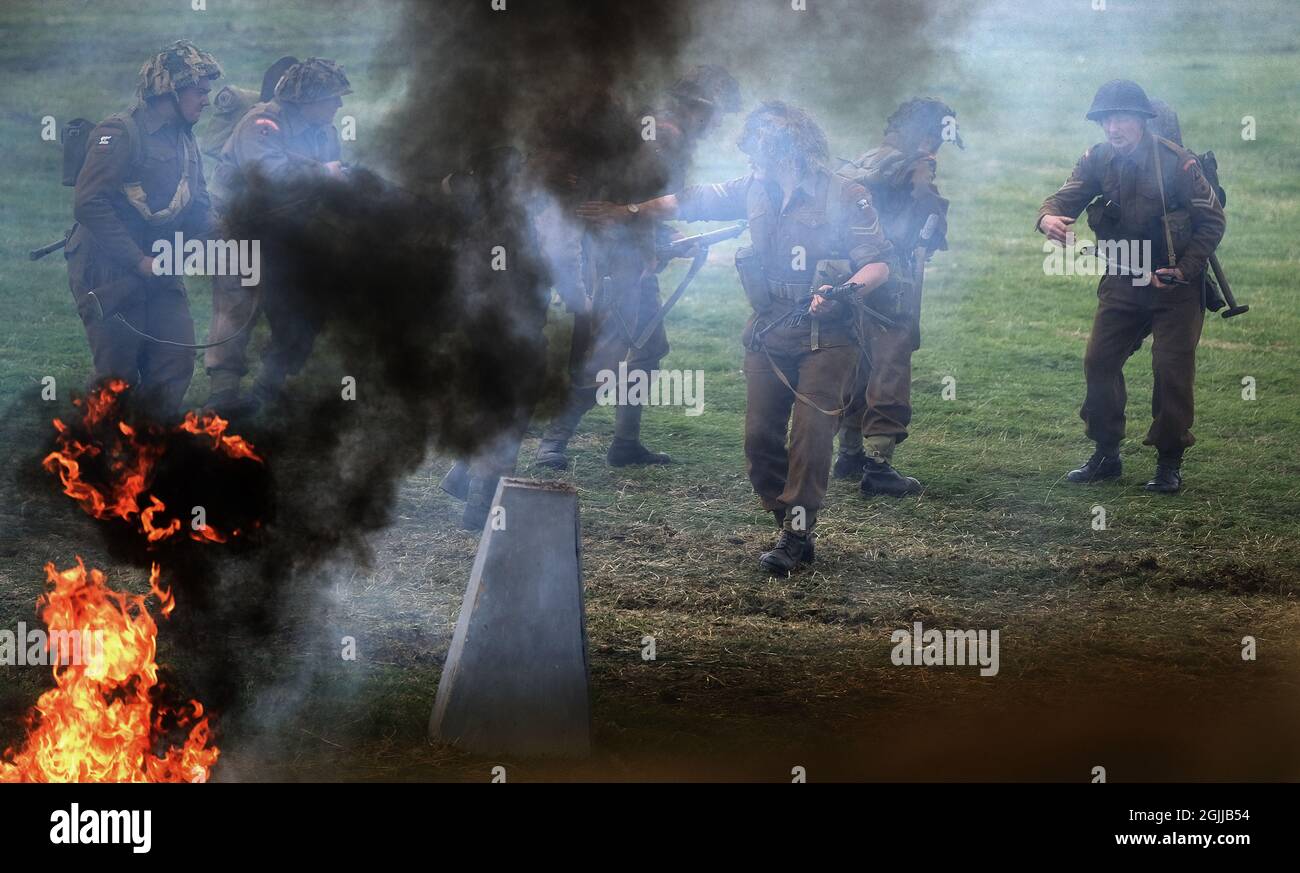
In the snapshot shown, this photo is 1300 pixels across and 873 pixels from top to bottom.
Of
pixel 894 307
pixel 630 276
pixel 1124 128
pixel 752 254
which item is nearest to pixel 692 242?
pixel 630 276

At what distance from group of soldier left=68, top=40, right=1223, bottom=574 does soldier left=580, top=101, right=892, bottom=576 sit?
1cm

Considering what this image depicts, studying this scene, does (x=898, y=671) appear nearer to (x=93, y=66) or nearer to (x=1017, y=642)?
(x=1017, y=642)

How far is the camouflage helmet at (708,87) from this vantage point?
9.53 m

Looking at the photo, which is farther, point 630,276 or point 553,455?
point 553,455

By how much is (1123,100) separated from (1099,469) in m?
2.44

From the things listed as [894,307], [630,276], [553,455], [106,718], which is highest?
[630,276]

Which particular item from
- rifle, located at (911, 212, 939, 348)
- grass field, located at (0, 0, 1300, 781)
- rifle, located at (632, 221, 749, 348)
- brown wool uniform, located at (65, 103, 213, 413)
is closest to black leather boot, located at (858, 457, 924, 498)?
grass field, located at (0, 0, 1300, 781)

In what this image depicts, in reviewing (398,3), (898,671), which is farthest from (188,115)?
(898,671)

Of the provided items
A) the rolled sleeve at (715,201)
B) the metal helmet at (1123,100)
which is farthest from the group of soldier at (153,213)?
the metal helmet at (1123,100)

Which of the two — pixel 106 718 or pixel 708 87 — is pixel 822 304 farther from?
pixel 106 718

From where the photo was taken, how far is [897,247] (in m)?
10.2

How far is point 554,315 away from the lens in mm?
10438

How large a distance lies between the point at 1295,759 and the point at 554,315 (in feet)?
18.8

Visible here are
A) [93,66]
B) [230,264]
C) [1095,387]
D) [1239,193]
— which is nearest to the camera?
[230,264]
